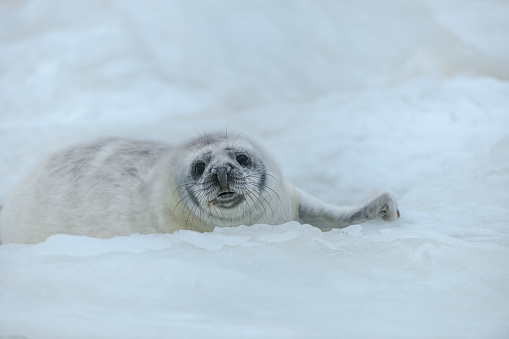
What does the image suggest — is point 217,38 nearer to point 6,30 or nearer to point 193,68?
point 193,68

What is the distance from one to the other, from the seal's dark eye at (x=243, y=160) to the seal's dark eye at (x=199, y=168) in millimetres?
178

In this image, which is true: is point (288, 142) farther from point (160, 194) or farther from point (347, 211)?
point (160, 194)

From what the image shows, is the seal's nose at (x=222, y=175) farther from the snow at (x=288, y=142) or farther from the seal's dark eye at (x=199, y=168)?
the snow at (x=288, y=142)

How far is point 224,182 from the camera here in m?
2.76

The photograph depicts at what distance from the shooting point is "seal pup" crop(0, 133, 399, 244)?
290cm

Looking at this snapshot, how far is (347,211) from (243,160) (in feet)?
2.18

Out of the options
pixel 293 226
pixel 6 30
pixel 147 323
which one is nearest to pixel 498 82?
pixel 293 226

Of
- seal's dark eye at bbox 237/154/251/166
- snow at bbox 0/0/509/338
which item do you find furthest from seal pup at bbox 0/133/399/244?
snow at bbox 0/0/509/338

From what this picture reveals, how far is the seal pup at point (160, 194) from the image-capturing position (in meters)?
2.90

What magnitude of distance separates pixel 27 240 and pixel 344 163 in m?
2.25

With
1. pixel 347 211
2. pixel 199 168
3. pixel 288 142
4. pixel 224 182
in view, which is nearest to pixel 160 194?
pixel 199 168

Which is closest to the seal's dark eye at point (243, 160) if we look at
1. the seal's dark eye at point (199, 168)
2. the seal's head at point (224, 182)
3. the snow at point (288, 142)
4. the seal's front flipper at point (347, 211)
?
the seal's head at point (224, 182)

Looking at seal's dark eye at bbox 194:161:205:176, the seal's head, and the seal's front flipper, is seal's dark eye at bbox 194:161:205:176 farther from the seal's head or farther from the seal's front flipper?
the seal's front flipper

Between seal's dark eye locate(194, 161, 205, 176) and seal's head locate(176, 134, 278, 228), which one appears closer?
seal's head locate(176, 134, 278, 228)
